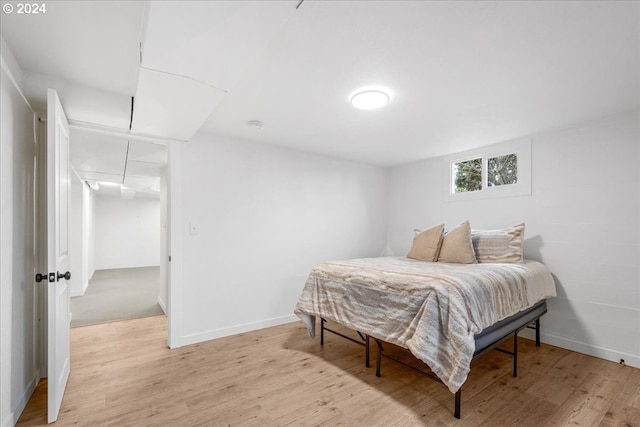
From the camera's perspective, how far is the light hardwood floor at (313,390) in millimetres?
1814

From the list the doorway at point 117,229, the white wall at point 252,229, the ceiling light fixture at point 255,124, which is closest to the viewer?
the ceiling light fixture at point 255,124

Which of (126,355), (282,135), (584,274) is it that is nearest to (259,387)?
(126,355)

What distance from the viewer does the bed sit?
1.81 meters

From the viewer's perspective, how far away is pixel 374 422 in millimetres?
1774

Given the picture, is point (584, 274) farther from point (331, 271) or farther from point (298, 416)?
point (298, 416)

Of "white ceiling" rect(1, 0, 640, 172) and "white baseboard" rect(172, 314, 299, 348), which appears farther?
"white baseboard" rect(172, 314, 299, 348)

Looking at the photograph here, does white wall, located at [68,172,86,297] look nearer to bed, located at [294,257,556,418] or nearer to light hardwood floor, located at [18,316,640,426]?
light hardwood floor, located at [18,316,640,426]

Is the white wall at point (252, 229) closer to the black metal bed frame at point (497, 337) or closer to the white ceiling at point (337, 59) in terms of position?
the white ceiling at point (337, 59)

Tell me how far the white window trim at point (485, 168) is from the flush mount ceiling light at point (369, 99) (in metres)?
1.98

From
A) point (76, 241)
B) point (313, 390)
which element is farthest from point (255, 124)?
point (76, 241)

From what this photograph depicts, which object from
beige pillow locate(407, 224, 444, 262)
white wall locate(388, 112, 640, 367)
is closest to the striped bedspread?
white wall locate(388, 112, 640, 367)

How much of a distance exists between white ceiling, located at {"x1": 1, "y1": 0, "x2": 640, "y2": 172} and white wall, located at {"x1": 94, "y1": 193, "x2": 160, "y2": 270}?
737cm

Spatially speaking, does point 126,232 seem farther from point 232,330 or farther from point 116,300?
point 232,330

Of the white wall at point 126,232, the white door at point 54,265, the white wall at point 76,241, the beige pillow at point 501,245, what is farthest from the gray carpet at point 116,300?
the beige pillow at point 501,245
